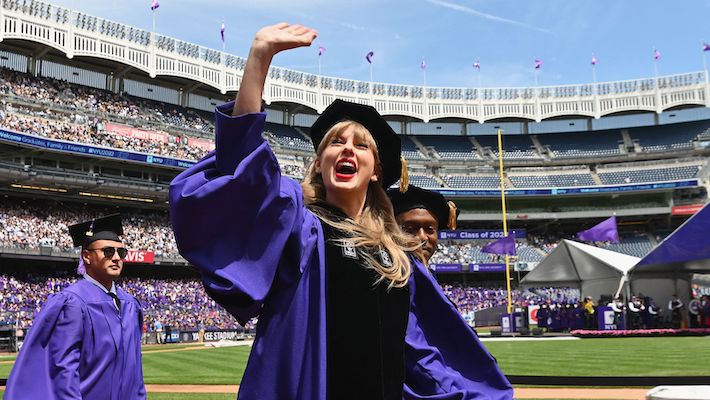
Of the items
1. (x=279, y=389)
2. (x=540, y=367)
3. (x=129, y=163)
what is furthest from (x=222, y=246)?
(x=129, y=163)

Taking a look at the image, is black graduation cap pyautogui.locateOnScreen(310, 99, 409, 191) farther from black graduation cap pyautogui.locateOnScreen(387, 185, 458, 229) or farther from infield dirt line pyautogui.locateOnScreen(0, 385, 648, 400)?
infield dirt line pyautogui.locateOnScreen(0, 385, 648, 400)

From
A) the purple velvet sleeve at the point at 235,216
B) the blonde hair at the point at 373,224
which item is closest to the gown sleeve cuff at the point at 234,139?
the purple velvet sleeve at the point at 235,216

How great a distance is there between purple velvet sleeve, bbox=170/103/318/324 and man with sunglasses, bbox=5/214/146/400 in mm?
3074

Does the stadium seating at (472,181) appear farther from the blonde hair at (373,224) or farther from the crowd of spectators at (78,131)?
the blonde hair at (373,224)

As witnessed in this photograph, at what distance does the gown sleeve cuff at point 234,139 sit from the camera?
6.50 ft

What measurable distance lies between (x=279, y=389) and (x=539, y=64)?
66.6 meters

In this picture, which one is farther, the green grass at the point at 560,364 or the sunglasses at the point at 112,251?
the green grass at the point at 560,364

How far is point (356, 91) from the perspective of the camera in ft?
199

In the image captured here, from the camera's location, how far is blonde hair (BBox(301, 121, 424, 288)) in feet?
7.84

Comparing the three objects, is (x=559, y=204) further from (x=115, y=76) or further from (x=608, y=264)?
(x=115, y=76)

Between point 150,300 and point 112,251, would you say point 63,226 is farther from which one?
point 112,251

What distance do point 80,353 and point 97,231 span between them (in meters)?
1.30

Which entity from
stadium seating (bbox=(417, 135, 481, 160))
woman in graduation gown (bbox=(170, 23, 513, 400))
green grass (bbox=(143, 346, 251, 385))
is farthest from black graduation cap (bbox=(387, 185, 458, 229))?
stadium seating (bbox=(417, 135, 481, 160))

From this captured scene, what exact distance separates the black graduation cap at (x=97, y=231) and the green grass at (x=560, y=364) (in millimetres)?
8109
